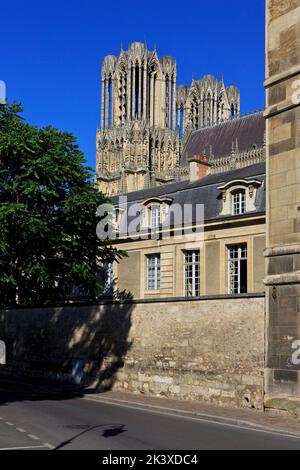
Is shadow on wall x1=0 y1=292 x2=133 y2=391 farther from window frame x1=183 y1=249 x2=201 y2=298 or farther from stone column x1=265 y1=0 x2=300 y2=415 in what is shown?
stone column x1=265 y1=0 x2=300 y2=415

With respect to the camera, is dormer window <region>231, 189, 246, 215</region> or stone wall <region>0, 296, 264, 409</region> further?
dormer window <region>231, 189, 246, 215</region>

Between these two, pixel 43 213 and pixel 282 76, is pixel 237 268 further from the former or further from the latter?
pixel 282 76

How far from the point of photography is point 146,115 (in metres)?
93.3

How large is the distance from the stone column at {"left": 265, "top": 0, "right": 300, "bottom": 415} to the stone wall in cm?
76

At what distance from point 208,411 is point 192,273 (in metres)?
11.7

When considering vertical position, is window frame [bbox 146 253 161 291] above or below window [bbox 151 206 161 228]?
below

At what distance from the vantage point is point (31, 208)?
23875mm

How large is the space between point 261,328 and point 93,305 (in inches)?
351

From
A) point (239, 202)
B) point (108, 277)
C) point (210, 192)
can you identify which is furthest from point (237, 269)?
point (108, 277)

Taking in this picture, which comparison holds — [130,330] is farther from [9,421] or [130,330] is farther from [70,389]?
[9,421]

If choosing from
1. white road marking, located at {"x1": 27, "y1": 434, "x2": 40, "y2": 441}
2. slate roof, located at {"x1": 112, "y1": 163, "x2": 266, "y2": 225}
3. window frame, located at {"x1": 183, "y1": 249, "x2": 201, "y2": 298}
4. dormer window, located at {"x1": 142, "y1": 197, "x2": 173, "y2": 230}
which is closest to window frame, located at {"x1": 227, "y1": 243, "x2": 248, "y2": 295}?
slate roof, located at {"x1": 112, "y1": 163, "x2": 266, "y2": 225}

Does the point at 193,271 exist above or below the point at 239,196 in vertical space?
below

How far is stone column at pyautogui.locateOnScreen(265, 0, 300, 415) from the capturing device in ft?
55.9

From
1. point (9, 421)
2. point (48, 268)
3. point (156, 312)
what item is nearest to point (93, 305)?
point (48, 268)
